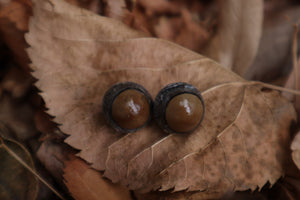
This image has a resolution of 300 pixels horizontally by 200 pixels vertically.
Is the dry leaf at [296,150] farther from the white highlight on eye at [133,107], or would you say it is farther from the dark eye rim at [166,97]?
the white highlight on eye at [133,107]

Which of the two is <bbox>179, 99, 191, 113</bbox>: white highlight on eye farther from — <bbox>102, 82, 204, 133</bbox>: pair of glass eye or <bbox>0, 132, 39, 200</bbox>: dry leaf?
<bbox>0, 132, 39, 200</bbox>: dry leaf

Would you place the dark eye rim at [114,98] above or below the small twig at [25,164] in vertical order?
above

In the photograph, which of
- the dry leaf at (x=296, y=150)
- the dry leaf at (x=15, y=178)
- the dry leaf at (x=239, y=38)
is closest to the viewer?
the dry leaf at (x=15, y=178)

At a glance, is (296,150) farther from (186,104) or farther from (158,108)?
(158,108)

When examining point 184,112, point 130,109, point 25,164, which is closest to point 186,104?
point 184,112

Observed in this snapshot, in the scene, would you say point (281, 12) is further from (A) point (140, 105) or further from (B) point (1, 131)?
(B) point (1, 131)

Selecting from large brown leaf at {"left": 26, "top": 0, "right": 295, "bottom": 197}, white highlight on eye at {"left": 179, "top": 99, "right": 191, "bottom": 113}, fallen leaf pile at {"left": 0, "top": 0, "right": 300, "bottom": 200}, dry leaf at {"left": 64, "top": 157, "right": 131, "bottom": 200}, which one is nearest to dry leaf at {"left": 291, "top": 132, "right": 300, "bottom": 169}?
fallen leaf pile at {"left": 0, "top": 0, "right": 300, "bottom": 200}

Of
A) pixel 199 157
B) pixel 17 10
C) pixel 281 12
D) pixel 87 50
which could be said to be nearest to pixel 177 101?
pixel 199 157

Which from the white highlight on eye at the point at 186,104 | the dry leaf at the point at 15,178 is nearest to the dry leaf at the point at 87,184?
the dry leaf at the point at 15,178
